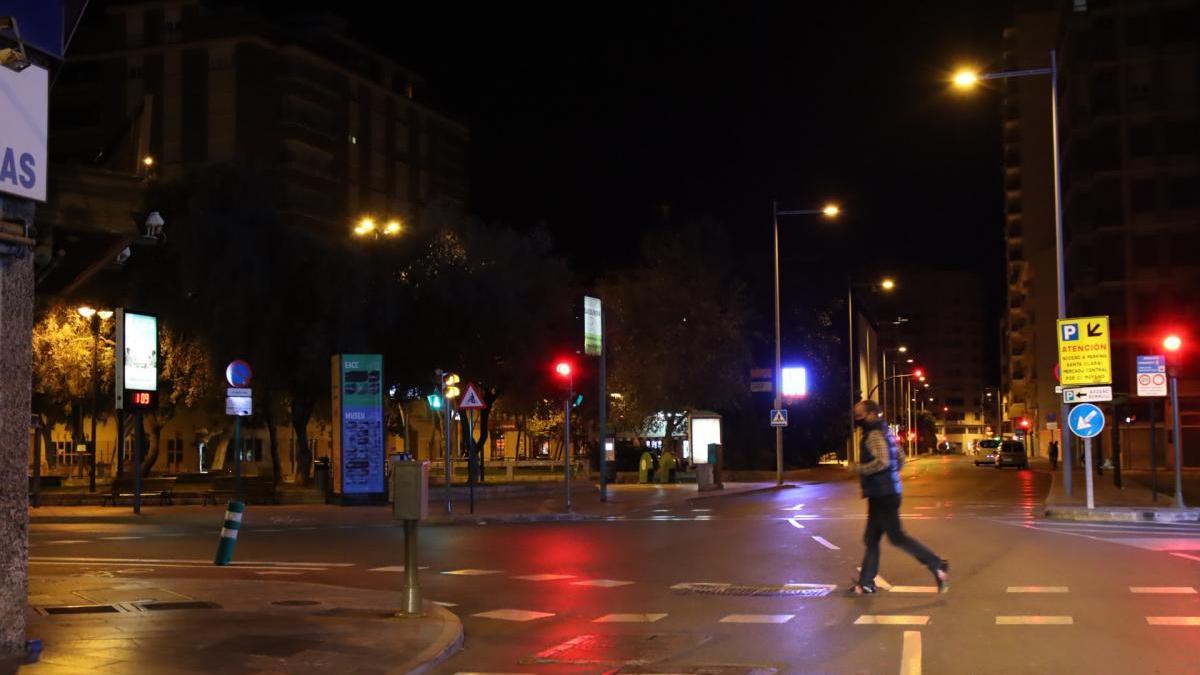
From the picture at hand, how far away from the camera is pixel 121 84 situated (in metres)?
71.8

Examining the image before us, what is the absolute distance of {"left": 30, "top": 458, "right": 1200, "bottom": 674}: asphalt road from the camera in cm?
908

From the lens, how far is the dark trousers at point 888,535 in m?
11.9

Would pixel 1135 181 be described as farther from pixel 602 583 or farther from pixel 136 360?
pixel 602 583

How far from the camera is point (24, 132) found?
321 inches

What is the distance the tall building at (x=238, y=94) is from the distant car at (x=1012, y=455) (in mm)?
41464

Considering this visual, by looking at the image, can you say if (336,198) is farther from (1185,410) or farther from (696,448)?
(1185,410)

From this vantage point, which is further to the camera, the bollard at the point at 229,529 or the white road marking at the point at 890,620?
the bollard at the point at 229,529

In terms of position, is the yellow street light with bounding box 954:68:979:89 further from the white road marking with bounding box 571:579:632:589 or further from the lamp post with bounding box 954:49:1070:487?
the white road marking with bounding box 571:579:632:589

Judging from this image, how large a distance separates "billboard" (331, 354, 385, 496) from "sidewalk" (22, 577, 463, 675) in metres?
16.9

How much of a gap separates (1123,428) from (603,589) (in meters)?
62.9

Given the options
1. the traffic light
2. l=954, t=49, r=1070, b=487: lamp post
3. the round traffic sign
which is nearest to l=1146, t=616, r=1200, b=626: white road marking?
l=954, t=49, r=1070, b=487: lamp post

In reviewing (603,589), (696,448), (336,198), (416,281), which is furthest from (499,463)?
(603,589)

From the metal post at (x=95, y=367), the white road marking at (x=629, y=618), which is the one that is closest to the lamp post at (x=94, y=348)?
the metal post at (x=95, y=367)

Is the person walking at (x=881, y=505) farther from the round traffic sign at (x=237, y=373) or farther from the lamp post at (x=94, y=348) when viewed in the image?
the lamp post at (x=94, y=348)
